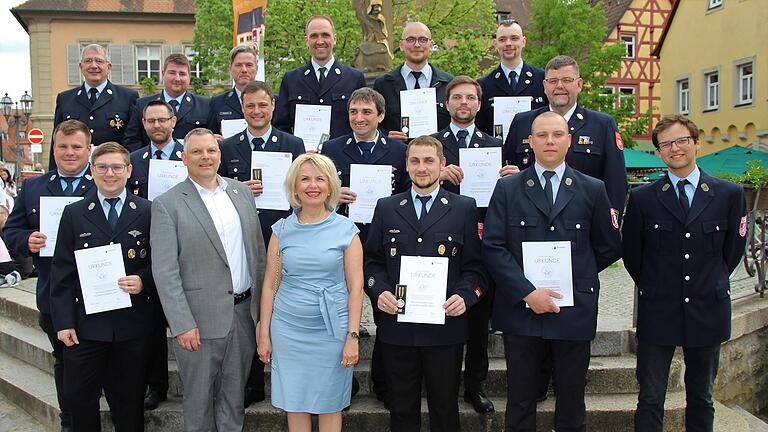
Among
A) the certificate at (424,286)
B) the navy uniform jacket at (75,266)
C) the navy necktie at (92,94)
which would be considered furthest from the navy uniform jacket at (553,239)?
the navy necktie at (92,94)

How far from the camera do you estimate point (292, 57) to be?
2575cm

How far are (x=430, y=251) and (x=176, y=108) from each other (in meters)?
3.26

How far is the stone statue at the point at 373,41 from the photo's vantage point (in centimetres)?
898

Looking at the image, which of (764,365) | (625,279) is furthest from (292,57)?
(764,365)

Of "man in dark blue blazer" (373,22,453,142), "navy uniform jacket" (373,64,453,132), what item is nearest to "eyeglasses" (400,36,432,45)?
"man in dark blue blazer" (373,22,453,142)

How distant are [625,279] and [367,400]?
5.99m

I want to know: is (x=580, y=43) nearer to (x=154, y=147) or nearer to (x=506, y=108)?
(x=506, y=108)

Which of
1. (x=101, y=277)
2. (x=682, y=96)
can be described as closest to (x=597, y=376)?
(x=101, y=277)

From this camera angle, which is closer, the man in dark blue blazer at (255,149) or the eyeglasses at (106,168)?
the eyeglasses at (106,168)

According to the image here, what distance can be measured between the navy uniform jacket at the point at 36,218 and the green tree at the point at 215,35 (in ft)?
75.1

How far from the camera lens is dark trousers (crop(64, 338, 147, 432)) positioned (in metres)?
4.63

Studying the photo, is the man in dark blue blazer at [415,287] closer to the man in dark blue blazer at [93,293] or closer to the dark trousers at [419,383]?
the dark trousers at [419,383]

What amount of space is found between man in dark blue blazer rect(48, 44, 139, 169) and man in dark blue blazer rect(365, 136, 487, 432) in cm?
321

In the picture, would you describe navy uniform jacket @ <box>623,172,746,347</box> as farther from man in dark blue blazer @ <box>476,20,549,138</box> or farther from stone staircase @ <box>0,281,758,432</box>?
man in dark blue blazer @ <box>476,20,549,138</box>
